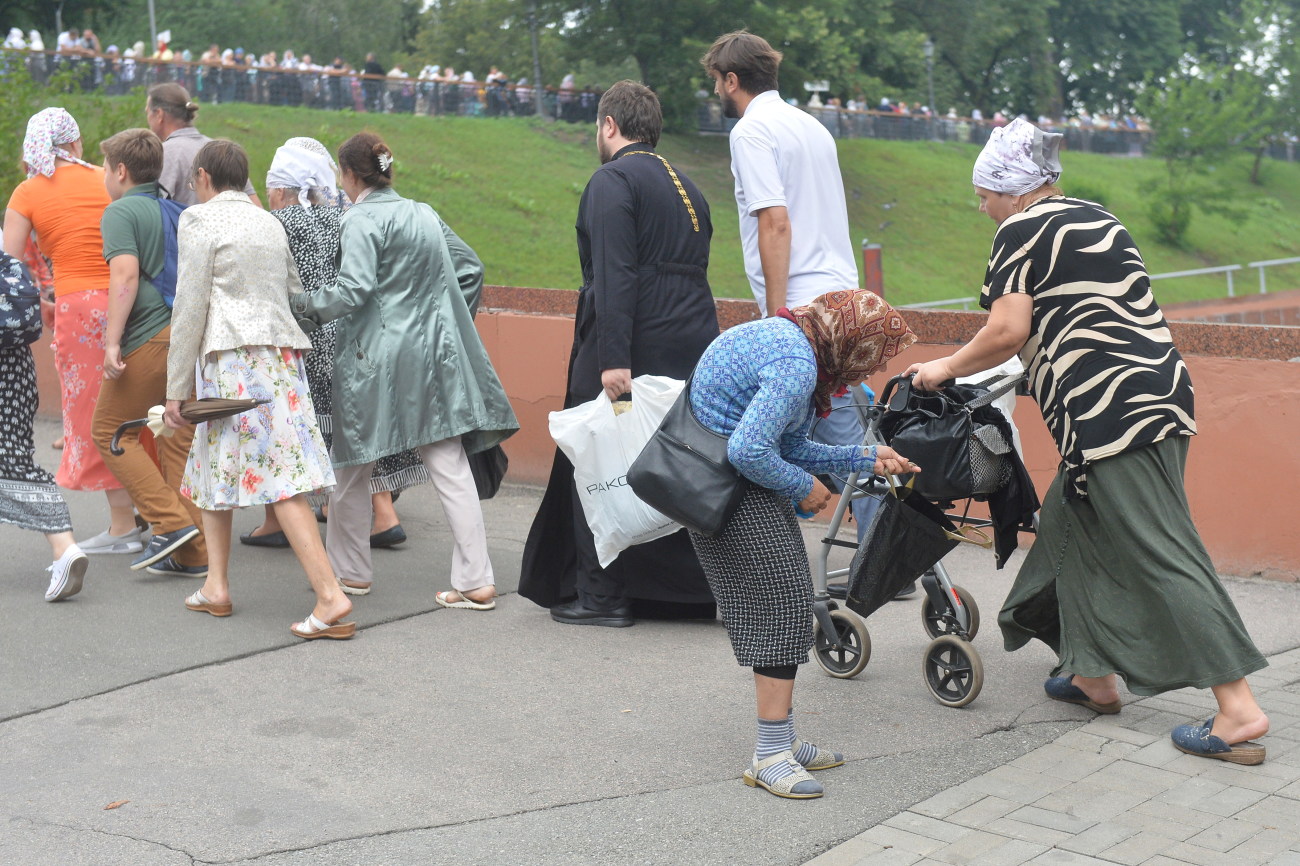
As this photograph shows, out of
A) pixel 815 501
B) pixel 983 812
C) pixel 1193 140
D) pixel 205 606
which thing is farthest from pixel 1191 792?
pixel 1193 140

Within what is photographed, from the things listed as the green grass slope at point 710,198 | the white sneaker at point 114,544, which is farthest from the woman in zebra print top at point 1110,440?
the green grass slope at point 710,198

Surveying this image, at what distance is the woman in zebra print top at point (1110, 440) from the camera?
4.15 m

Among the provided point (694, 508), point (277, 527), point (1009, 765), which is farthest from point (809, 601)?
point (277, 527)

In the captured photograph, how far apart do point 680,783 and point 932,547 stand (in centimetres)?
118

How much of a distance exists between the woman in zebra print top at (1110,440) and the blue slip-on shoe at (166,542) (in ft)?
11.8

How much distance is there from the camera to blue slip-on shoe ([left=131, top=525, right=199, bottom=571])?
6.47m

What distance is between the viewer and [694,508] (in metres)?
3.84

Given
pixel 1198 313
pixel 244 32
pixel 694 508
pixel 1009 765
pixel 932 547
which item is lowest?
pixel 1198 313

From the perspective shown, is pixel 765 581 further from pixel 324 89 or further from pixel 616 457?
pixel 324 89

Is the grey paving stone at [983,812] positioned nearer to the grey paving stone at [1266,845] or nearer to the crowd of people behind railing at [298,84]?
the grey paving stone at [1266,845]

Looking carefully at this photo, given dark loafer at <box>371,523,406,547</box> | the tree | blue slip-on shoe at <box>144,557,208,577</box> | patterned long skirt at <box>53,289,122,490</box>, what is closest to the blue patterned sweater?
blue slip-on shoe at <box>144,557,208,577</box>

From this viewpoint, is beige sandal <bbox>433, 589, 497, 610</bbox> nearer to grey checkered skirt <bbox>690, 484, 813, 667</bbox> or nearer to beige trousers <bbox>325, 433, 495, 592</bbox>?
beige trousers <bbox>325, 433, 495, 592</bbox>

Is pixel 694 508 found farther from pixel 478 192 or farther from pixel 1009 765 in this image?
pixel 478 192

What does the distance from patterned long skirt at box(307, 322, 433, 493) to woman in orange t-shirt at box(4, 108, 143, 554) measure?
1.15m
